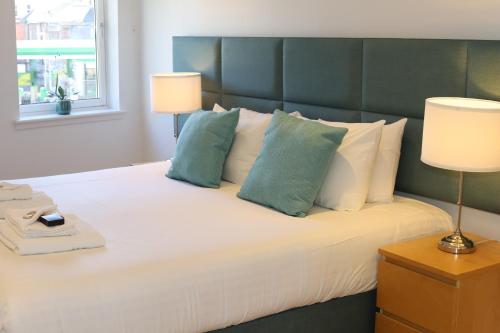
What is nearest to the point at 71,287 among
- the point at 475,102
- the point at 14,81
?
the point at 475,102

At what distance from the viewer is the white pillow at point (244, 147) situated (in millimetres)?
3588

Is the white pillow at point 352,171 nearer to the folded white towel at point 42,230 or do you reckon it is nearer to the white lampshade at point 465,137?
the white lampshade at point 465,137

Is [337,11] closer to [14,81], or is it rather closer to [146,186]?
[146,186]

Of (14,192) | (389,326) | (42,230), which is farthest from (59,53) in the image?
(389,326)

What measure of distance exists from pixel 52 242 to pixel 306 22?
195 cm

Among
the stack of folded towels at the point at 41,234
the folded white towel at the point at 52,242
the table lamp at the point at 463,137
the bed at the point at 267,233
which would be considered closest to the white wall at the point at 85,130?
the bed at the point at 267,233

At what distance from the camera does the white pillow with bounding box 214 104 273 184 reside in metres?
3.59

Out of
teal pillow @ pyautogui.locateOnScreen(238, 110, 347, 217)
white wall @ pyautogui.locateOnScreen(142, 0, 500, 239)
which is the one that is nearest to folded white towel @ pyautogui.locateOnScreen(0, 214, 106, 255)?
teal pillow @ pyautogui.locateOnScreen(238, 110, 347, 217)

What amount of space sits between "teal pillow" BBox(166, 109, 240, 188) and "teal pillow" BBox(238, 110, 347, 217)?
1.30ft

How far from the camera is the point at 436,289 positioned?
8.54 ft

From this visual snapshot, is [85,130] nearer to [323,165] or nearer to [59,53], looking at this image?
[59,53]

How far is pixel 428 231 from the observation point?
3.02m

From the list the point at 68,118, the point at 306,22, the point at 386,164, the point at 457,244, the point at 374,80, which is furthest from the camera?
the point at 68,118

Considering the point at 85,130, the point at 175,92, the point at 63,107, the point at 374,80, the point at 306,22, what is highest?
the point at 306,22
